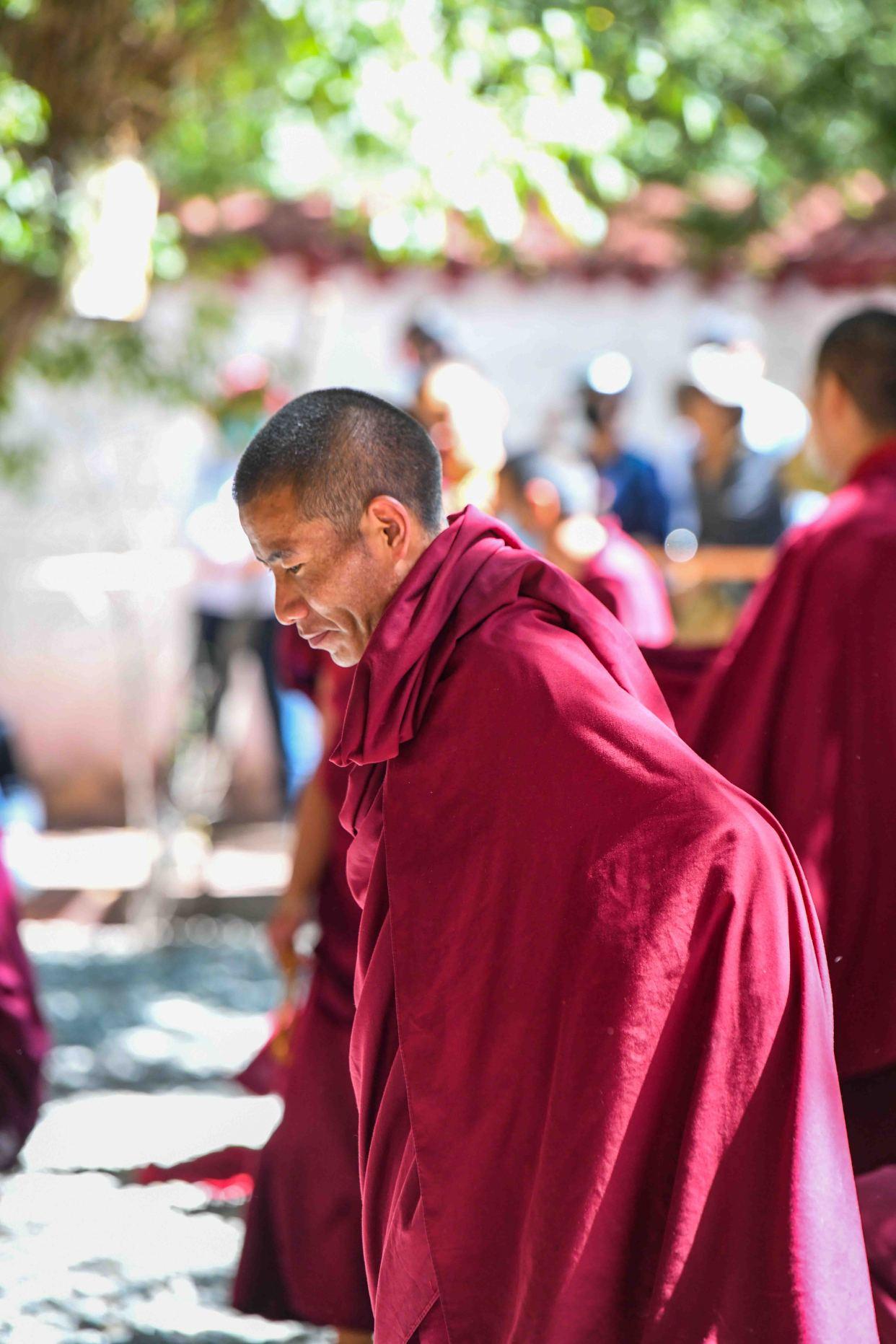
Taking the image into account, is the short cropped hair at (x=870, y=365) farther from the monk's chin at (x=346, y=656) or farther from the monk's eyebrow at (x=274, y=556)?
the monk's eyebrow at (x=274, y=556)

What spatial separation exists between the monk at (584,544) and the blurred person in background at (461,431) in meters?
0.27

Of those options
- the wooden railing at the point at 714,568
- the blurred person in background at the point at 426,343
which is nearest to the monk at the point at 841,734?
the blurred person in background at the point at 426,343

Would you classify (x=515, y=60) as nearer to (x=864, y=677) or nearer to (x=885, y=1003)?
A: (x=864, y=677)

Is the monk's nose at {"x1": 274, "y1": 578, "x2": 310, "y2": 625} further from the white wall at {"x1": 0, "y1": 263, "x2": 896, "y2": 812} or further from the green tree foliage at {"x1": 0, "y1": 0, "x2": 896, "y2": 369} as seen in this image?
the white wall at {"x1": 0, "y1": 263, "x2": 896, "y2": 812}

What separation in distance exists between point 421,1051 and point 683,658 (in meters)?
1.63

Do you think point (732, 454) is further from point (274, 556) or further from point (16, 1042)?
point (274, 556)

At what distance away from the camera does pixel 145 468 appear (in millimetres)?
8953

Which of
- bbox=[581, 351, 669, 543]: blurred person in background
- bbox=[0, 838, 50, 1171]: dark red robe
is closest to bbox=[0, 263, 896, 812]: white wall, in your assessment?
bbox=[581, 351, 669, 543]: blurred person in background

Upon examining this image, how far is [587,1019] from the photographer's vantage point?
206cm

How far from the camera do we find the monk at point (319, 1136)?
3684mm

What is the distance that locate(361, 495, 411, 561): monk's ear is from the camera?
2.29 meters

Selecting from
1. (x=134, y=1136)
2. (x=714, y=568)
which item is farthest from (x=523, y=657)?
(x=714, y=568)

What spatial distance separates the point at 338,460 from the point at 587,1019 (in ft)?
2.65

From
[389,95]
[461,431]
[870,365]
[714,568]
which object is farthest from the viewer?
[714,568]
